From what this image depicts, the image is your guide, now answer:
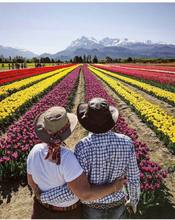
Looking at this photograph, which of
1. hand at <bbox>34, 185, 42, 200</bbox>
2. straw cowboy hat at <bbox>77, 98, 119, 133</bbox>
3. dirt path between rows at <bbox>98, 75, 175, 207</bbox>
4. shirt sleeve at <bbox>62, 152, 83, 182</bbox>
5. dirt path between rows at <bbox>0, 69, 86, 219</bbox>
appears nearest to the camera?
shirt sleeve at <bbox>62, 152, 83, 182</bbox>

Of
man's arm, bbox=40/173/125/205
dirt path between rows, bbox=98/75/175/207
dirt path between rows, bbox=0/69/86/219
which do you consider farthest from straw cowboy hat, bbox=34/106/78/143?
dirt path between rows, bbox=98/75/175/207

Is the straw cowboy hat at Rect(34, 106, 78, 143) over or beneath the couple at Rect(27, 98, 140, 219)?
over

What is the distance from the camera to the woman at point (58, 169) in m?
2.86

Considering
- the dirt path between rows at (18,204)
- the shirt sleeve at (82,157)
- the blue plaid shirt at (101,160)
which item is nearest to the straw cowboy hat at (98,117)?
the blue plaid shirt at (101,160)

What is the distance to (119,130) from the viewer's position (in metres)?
8.40

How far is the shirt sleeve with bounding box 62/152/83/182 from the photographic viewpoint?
2.84 m

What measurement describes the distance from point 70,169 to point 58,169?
5.6 inches

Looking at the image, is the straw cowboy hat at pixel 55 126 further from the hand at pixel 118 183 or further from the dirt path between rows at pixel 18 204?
the dirt path between rows at pixel 18 204

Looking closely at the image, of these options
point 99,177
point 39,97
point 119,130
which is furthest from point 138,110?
point 99,177

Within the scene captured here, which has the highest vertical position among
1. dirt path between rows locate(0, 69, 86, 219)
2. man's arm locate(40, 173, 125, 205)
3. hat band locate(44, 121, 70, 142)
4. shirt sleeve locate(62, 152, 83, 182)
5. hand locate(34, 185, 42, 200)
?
hat band locate(44, 121, 70, 142)

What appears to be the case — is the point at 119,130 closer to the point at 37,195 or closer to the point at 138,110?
the point at 138,110

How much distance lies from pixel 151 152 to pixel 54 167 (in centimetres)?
534

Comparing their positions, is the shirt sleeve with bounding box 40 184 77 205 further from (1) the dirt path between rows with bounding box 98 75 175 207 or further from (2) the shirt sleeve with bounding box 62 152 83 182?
(1) the dirt path between rows with bounding box 98 75 175 207

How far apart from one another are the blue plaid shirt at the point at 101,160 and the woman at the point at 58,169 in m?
0.09
